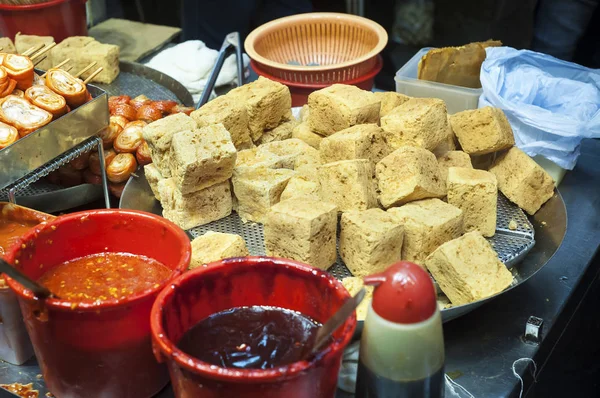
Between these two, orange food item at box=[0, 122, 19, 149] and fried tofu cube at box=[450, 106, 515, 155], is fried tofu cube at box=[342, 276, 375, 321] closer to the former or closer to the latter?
fried tofu cube at box=[450, 106, 515, 155]

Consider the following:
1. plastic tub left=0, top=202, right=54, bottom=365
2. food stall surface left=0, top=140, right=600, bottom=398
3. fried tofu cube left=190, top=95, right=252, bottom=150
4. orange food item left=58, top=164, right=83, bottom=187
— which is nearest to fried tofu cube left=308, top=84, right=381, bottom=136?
fried tofu cube left=190, top=95, right=252, bottom=150

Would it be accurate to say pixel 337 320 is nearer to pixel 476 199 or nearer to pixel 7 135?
pixel 476 199

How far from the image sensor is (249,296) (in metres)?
1.28

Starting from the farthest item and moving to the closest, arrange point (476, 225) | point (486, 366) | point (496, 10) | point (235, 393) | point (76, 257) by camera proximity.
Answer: point (496, 10)
point (476, 225)
point (486, 366)
point (76, 257)
point (235, 393)

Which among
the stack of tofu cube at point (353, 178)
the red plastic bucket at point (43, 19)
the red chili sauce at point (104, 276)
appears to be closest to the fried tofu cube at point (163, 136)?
the stack of tofu cube at point (353, 178)

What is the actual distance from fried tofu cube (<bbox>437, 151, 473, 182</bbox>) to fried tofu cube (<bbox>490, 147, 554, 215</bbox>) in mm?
104

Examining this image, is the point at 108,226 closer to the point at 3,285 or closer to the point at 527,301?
the point at 3,285

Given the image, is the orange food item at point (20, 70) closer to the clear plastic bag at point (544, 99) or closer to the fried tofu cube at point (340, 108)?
the fried tofu cube at point (340, 108)

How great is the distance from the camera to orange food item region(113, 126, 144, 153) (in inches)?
87.7

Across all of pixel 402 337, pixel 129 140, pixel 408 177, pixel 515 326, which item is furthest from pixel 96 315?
pixel 129 140

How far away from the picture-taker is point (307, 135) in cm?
221

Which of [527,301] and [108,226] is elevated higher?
[108,226]

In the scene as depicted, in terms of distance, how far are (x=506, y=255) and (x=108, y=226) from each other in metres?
1.05

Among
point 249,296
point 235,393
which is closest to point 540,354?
point 249,296
